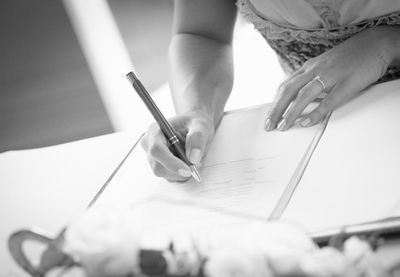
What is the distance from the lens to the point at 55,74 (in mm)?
1919

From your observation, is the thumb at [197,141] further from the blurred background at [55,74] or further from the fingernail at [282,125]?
the blurred background at [55,74]

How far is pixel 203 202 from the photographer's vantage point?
49 cm

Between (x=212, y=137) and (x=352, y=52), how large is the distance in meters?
0.23

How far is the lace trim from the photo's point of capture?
0.72m

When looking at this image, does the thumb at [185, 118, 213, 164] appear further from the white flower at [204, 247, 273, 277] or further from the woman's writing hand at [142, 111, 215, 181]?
the white flower at [204, 247, 273, 277]

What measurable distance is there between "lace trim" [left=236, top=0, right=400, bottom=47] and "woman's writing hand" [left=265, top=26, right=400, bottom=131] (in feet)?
0.20

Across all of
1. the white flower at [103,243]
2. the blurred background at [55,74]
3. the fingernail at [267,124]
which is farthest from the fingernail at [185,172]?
the blurred background at [55,74]

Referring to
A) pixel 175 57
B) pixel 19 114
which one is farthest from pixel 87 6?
pixel 175 57

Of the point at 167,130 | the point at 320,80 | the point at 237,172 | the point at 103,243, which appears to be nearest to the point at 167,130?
the point at 167,130

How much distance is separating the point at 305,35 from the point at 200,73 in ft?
0.64

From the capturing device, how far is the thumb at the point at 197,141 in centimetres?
56

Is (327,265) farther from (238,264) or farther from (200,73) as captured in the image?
(200,73)

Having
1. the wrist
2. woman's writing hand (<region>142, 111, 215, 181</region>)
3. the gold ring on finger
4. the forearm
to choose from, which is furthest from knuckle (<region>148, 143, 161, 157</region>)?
the wrist

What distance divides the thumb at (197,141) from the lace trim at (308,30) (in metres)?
0.29
